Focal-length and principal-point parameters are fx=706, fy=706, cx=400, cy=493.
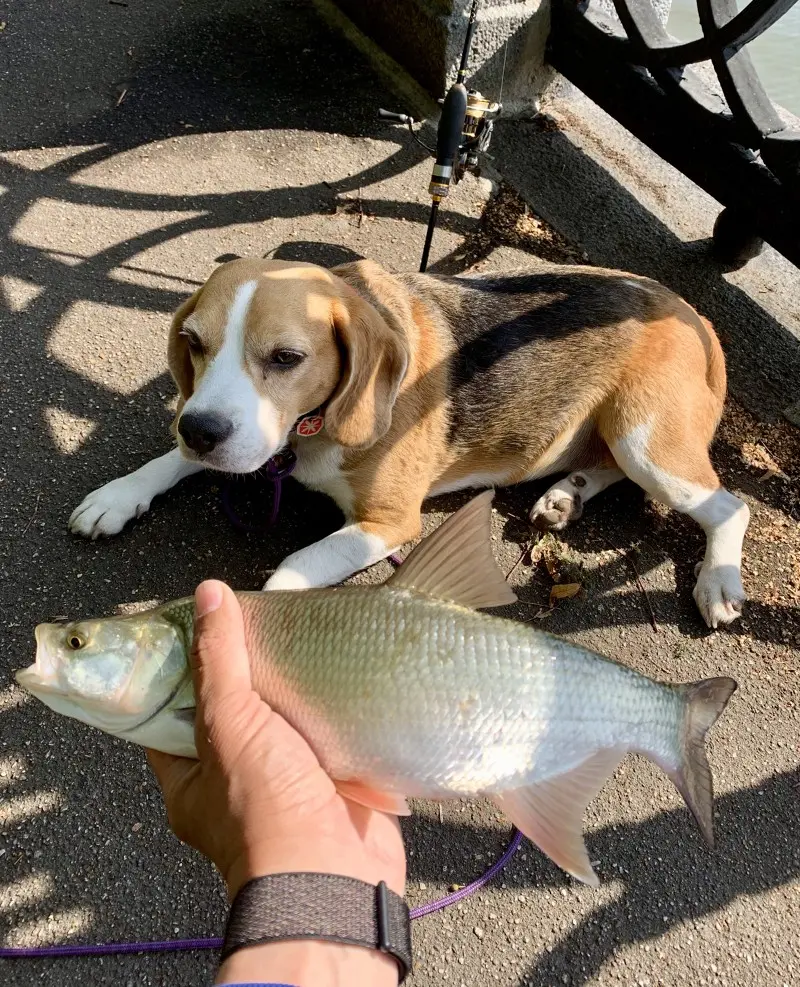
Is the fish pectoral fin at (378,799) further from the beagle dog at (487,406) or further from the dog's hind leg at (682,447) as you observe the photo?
the dog's hind leg at (682,447)

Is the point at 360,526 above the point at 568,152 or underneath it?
underneath

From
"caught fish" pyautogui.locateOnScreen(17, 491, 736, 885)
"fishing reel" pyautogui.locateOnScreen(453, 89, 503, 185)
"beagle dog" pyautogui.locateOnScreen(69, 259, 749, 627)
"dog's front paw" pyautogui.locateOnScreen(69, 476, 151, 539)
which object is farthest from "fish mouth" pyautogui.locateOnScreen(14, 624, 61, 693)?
"fishing reel" pyautogui.locateOnScreen(453, 89, 503, 185)

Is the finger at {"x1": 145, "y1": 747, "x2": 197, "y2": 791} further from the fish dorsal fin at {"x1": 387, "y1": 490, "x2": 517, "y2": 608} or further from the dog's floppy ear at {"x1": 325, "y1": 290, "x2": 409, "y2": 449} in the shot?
the dog's floppy ear at {"x1": 325, "y1": 290, "x2": 409, "y2": 449}

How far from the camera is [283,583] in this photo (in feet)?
8.94

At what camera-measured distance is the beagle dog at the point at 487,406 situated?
8.53ft

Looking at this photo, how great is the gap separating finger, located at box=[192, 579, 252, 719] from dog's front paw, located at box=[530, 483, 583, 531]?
1.93m

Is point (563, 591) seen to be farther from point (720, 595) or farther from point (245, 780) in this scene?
point (245, 780)

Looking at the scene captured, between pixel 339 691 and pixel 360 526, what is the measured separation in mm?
1370

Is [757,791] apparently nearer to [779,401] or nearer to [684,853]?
[684,853]

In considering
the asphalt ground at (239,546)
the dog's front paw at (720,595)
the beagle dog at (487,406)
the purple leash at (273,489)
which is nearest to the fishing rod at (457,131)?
the asphalt ground at (239,546)

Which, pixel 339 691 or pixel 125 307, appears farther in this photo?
pixel 125 307

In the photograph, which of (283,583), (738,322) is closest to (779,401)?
(738,322)

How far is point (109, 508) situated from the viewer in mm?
2877

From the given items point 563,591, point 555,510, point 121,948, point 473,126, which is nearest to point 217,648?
point 121,948
